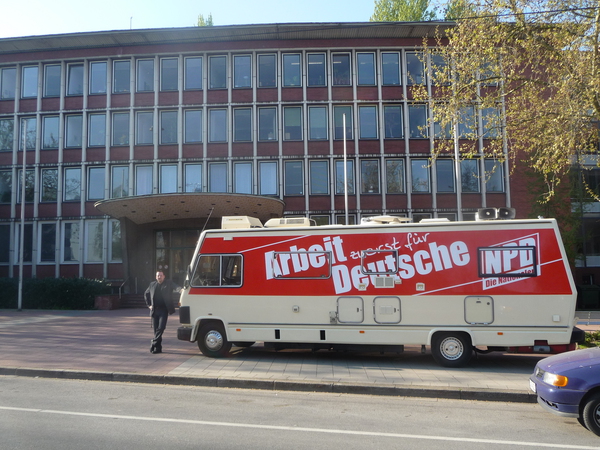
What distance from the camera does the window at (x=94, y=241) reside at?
30344mm

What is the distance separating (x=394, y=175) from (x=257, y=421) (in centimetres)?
2444

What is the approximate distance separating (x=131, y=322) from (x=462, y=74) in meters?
13.9

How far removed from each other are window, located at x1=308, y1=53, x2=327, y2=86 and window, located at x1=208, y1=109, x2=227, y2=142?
543 centimetres

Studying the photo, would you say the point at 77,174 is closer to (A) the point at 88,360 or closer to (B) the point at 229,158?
(B) the point at 229,158

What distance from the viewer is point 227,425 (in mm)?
6625

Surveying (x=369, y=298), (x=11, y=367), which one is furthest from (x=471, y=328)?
(x=11, y=367)

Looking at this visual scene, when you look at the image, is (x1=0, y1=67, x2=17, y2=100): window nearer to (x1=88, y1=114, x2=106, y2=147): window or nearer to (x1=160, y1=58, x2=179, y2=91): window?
(x1=88, y1=114, x2=106, y2=147): window

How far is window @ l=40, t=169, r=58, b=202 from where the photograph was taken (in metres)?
31.2

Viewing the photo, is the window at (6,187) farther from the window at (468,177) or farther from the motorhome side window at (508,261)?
the motorhome side window at (508,261)

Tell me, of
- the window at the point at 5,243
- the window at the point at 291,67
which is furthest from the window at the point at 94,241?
the window at the point at 291,67

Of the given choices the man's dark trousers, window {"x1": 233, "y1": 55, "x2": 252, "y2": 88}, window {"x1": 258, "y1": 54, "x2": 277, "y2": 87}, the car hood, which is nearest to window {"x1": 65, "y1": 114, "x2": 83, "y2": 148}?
window {"x1": 233, "y1": 55, "x2": 252, "y2": 88}

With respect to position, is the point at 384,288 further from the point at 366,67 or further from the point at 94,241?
the point at 94,241

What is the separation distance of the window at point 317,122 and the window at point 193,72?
691cm

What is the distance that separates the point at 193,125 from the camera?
30547 mm
